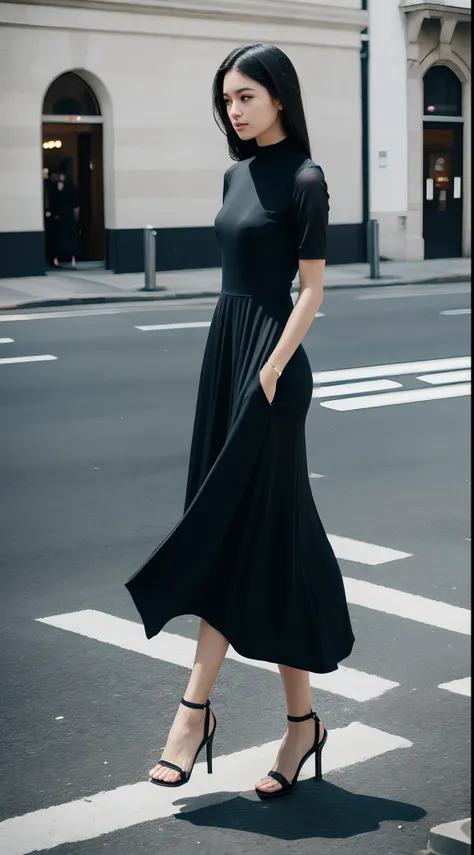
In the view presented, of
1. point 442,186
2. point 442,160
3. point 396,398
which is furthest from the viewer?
point 442,186

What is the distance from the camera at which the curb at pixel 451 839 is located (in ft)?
10.9

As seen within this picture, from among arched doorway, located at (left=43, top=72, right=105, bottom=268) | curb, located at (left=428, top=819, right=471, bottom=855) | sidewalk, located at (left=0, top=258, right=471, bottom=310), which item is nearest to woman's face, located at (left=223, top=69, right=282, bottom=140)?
curb, located at (left=428, top=819, right=471, bottom=855)

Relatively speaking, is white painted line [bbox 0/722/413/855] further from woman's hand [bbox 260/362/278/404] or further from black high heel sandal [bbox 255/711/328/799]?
woman's hand [bbox 260/362/278/404]

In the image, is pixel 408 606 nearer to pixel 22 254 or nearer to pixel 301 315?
pixel 301 315

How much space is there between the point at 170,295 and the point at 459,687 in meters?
15.7

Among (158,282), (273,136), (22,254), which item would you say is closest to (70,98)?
(22,254)

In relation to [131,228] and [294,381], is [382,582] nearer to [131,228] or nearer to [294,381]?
[294,381]

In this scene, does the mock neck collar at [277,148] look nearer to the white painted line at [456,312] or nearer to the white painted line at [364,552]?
the white painted line at [364,552]

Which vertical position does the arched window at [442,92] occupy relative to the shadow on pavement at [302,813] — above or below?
above

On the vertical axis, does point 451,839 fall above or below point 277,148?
below

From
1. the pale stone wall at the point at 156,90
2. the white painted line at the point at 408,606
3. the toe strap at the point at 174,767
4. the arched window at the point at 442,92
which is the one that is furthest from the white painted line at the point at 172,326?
the arched window at the point at 442,92

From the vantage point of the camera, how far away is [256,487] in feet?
12.8

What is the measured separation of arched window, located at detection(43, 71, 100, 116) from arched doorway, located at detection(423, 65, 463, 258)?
7.32 metres

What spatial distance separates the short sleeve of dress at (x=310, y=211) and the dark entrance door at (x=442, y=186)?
24633 millimetres
